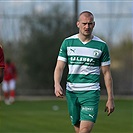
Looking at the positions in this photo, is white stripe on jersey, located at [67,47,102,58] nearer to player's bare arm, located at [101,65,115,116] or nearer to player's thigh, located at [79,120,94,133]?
player's bare arm, located at [101,65,115,116]

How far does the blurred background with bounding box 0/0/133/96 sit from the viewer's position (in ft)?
123

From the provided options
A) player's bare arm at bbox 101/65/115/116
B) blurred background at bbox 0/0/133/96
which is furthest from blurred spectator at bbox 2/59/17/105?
player's bare arm at bbox 101/65/115/116

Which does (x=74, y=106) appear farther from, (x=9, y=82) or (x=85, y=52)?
(x=9, y=82)

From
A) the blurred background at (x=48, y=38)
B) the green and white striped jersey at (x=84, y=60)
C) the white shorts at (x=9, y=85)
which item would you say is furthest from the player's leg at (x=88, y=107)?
the blurred background at (x=48, y=38)

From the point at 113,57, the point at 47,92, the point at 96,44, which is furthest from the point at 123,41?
the point at 96,44

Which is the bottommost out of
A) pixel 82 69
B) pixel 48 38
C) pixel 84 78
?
pixel 48 38

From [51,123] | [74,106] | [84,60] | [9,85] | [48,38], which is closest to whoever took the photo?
[84,60]

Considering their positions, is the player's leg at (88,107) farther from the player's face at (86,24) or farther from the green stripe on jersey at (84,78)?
the player's face at (86,24)

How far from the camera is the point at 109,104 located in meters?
10.4

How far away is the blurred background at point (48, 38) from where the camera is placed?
1479 inches

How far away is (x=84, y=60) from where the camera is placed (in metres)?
10.6

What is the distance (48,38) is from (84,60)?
89.2ft

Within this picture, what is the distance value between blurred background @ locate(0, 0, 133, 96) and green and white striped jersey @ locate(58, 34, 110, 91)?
26749 millimetres

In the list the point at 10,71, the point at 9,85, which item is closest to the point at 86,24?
the point at 10,71
